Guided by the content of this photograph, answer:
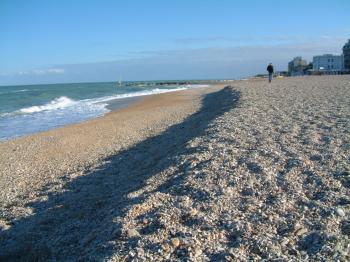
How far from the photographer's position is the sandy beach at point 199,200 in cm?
392

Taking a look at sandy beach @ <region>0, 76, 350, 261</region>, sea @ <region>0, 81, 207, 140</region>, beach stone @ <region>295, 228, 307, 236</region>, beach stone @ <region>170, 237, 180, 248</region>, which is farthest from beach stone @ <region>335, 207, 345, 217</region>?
sea @ <region>0, 81, 207, 140</region>

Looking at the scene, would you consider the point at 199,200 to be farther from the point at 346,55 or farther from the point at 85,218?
the point at 346,55

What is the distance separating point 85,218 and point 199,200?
67.3 inches

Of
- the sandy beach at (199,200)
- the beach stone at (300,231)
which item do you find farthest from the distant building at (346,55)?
the beach stone at (300,231)

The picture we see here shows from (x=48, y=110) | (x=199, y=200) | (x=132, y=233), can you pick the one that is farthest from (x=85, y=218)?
(x=48, y=110)

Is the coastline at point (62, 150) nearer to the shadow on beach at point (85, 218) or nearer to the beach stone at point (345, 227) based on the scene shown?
the shadow on beach at point (85, 218)

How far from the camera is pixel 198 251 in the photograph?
3.77 m

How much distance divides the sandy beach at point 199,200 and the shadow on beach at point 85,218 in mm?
19

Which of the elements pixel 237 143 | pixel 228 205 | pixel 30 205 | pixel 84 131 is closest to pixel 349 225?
pixel 228 205

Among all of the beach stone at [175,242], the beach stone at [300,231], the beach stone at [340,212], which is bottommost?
the beach stone at [175,242]

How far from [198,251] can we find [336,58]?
109 metres

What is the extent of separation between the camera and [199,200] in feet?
16.6

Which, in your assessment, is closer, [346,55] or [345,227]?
[345,227]

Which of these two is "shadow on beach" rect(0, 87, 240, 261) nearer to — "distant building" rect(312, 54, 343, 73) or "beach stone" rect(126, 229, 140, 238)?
"beach stone" rect(126, 229, 140, 238)
